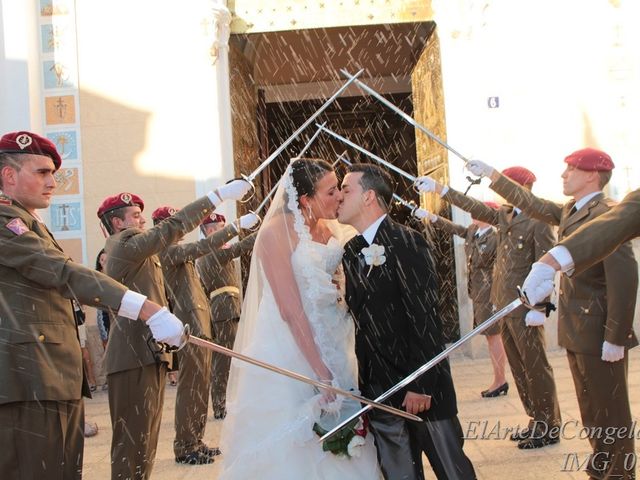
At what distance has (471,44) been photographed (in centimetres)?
820

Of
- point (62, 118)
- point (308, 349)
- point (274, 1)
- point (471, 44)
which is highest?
point (274, 1)

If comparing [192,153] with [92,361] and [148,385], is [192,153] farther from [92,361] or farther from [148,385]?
[148,385]

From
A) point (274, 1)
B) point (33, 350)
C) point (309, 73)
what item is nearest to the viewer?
point (33, 350)

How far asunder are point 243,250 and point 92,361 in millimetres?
2916

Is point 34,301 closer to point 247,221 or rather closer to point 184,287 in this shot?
point 184,287

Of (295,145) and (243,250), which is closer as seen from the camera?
(243,250)

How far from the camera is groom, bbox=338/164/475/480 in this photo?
2934 mm

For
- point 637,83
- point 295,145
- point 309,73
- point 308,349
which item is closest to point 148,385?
point 308,349

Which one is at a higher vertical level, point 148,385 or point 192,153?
point 192,153

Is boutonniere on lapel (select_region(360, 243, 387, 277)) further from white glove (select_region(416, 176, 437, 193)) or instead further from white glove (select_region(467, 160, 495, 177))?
white glove (select_region(416, 176, 437, 193))

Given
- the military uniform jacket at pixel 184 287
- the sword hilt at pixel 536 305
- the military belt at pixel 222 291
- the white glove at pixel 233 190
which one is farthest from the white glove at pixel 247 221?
the sword hilt at pixel 536 305

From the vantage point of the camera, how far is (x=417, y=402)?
2.91m

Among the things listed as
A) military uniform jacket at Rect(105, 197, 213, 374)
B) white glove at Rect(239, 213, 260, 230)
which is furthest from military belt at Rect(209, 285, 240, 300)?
military uniform jacket at Rect(105, 197, 213, 374)

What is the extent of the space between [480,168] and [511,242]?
2.98ft
